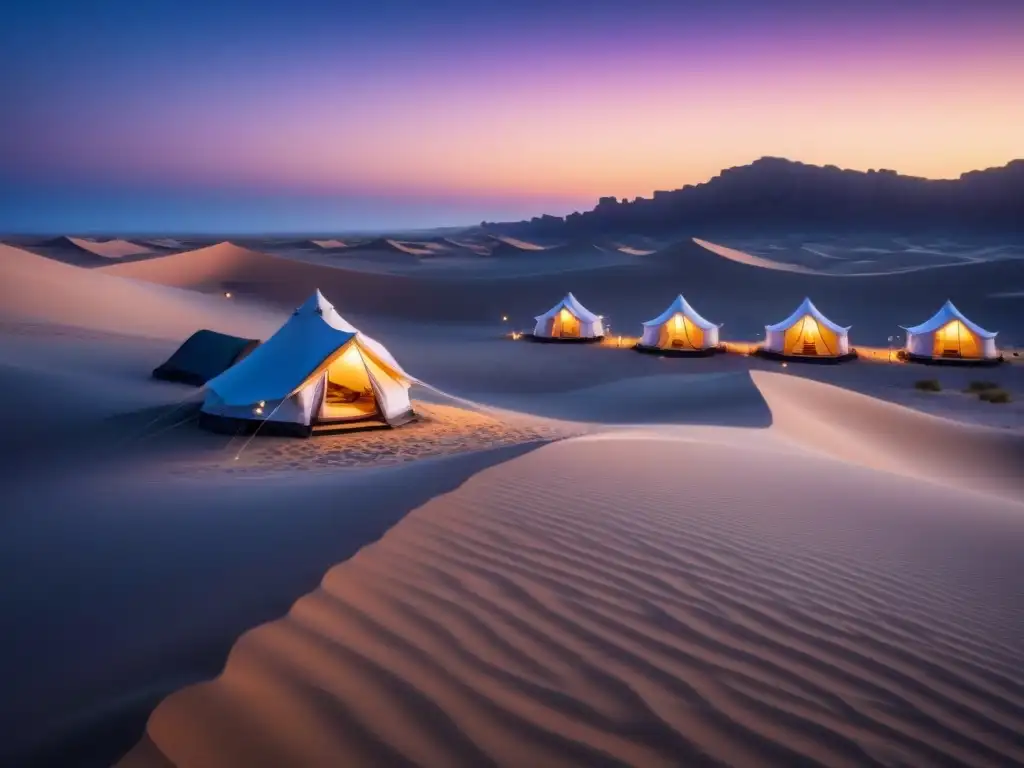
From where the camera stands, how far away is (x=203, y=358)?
51.9ft

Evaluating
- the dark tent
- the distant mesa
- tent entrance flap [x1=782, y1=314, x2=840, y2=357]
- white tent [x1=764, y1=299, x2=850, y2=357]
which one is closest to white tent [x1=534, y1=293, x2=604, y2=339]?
white tent [x1=764, y1=299, x2=850, y2=357]

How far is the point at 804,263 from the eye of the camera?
210 feet

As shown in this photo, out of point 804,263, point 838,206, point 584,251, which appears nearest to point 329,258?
point 584,251

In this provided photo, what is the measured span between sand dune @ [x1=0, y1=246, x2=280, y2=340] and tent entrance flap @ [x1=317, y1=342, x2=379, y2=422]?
11718 mm

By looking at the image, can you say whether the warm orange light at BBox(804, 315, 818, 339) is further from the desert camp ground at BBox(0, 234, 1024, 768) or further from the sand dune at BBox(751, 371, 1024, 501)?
the desert camp ground at BBox(0, 234, 1024, 768)

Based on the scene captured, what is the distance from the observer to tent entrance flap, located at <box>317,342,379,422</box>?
39.6 ft

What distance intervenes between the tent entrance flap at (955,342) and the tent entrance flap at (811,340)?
3.21 metres

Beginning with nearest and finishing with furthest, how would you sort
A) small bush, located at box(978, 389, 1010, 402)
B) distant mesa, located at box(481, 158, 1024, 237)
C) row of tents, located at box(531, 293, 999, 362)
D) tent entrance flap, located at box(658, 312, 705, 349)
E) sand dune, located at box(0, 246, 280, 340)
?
small bush, located at box(978, 389, 1010, 402)
sand dune, located at box(0, 246, 280, 340)
row of tents, located at box(531, 293, 999, 362)
tent entrance flap, located at box(658, 312, 705, 349)
distant mesa, located at box(481, 158, 1024, 237)

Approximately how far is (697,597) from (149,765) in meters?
2.76

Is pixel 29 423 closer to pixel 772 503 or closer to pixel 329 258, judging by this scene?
pixel 772 503

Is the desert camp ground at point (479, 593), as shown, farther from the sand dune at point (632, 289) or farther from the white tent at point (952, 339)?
the sand dune at point (632, 289)

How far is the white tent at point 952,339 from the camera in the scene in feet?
81.8

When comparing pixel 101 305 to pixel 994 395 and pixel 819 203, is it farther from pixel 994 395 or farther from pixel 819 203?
pixel 819 203

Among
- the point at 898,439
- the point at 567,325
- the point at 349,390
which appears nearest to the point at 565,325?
the point at 567,325
